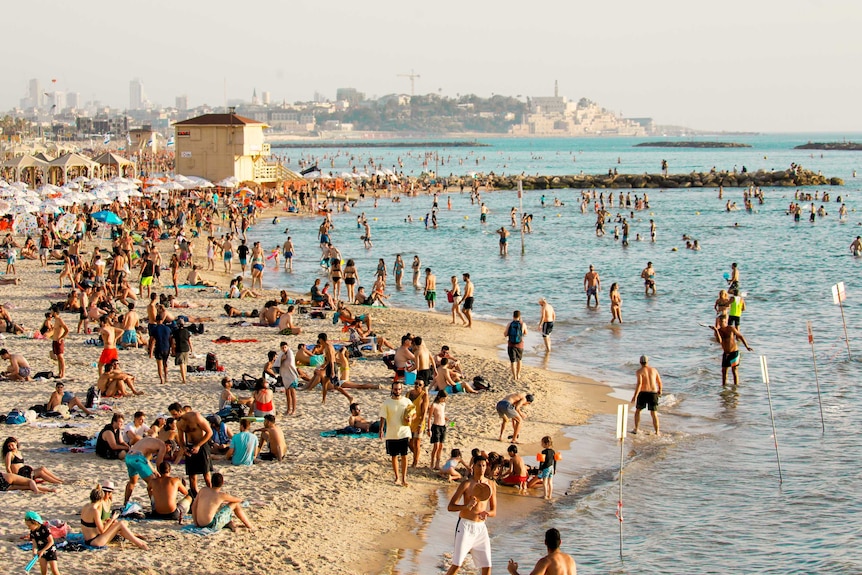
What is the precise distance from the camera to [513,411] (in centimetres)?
1309

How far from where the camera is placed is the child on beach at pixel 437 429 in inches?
471

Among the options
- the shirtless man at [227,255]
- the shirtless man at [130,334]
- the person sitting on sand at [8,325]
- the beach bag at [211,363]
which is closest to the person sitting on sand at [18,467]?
the beach bag at [211,363]

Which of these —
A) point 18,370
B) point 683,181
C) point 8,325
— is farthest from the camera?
point 683,181

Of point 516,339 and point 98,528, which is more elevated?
point 516,339

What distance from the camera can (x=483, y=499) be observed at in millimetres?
8195

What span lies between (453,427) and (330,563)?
4.75m

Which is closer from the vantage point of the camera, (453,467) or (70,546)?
(70,546)

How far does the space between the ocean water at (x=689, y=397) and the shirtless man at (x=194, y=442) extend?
2341 mm

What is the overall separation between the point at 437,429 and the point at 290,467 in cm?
177

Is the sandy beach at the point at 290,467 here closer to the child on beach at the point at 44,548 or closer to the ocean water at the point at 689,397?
the child on beach at the point at 44,548

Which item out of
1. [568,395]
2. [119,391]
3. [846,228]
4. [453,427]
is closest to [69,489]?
[119,391]

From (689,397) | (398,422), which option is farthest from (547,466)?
(689,397)

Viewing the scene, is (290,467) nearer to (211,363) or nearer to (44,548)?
(44,548)

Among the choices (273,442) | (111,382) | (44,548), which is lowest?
(273,442)
